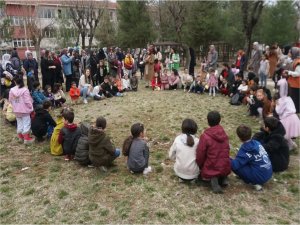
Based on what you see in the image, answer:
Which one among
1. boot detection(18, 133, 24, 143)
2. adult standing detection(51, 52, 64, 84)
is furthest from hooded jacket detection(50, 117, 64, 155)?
adult standing detection(51, 52, 64, 84)

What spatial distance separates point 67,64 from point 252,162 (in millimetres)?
9487

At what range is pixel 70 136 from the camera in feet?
19.4

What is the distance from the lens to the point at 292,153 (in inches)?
244

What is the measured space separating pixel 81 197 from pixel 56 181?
2.52ft

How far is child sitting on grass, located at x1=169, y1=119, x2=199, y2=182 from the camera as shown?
478 cm

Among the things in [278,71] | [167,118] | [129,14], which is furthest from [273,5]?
[167,118]

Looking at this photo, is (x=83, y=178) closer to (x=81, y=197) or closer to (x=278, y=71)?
(x=81, y=197)

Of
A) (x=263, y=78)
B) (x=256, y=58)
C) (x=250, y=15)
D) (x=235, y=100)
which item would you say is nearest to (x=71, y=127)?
(x=235, y=100)

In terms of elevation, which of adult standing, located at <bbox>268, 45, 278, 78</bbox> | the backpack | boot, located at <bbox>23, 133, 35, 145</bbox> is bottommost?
boot, located at <bbox>23, 133, 35, 145</bbox>

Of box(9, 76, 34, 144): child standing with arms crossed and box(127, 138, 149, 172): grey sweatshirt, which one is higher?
box(9, 76, 34, 144): child standing with arms crossed

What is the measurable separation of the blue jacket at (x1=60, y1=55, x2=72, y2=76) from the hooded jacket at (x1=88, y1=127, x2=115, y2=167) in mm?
7784

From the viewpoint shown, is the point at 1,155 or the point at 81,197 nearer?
the point at 81,197

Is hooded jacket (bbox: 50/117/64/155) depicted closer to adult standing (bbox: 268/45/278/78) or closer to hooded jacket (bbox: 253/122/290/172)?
hooded jacket (bbox: 253/122/290/172)

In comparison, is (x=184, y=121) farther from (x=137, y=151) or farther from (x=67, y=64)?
(x=67, y=64)
